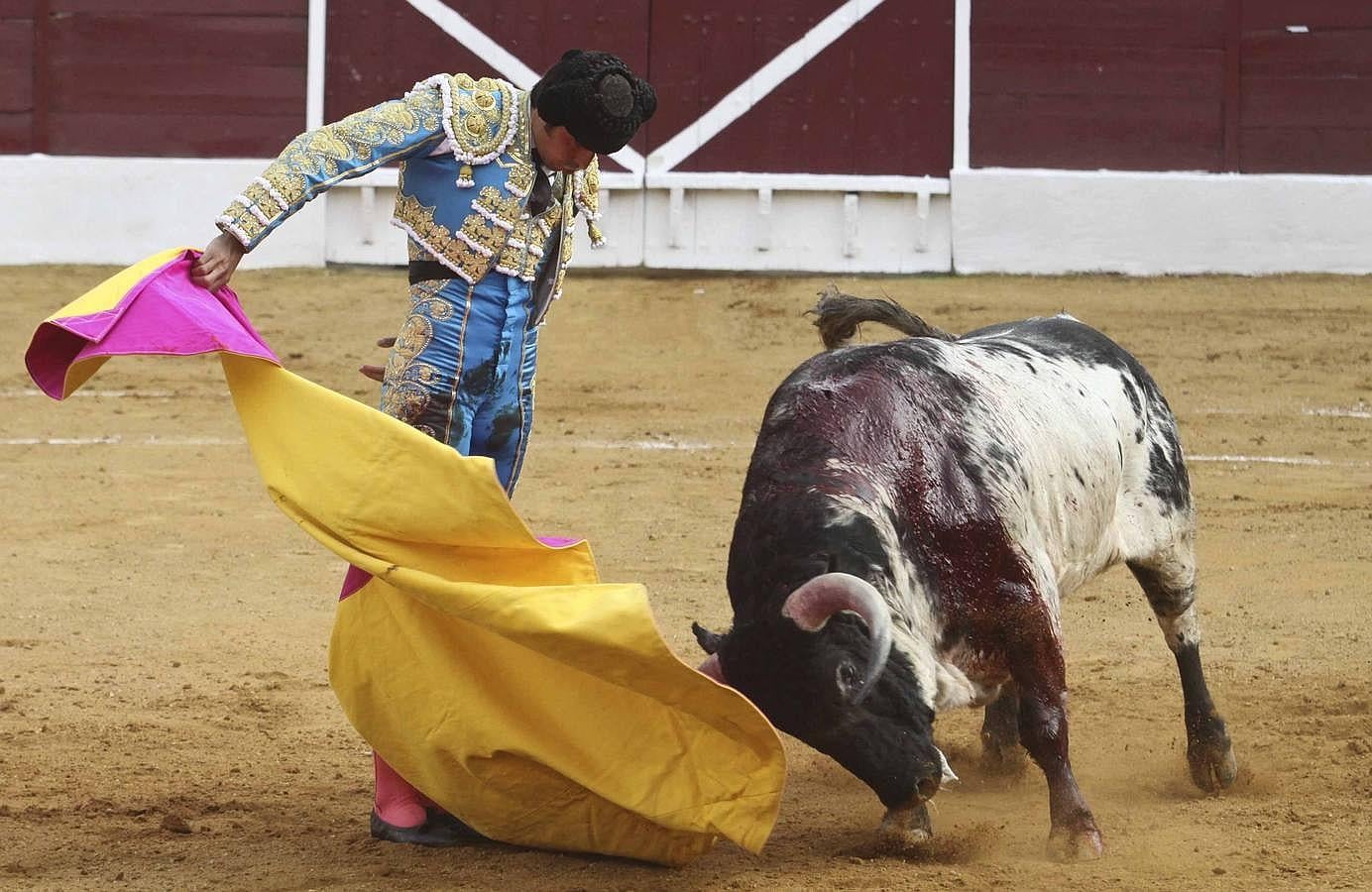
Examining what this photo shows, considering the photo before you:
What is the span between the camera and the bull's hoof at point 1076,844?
277 cm

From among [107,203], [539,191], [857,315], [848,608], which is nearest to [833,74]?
[107,203]

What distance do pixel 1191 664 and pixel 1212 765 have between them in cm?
21

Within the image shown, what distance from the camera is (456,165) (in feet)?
9.35

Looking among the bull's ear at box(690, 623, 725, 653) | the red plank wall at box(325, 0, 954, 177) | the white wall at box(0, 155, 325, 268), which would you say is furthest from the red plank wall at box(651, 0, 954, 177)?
the bull's ear at box(690, 623, 725, 653)

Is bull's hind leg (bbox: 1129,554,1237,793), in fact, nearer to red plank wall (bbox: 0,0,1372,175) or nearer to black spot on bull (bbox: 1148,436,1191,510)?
black spot on bull (bbox: 1148,436,1191,510)

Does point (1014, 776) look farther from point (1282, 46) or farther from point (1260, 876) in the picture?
point (1282, 46)

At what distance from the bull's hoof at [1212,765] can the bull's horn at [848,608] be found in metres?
1.11

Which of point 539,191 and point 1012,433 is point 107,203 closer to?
point 539,191

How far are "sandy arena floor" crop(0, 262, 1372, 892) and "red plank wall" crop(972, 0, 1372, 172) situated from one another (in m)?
0.69

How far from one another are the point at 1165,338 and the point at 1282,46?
2041 millimetres

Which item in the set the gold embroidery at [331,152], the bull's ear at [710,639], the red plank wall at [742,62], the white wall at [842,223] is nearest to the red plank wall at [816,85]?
the red plank wall at [742,62]

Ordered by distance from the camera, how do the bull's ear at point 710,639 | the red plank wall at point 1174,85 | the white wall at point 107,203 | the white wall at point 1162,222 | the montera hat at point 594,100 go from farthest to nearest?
1. the white wall at point 107,203
2. the red plank wall at point 1174,85
3. the white wall at point 1162,222
4. the montera hat at point 594,100
5. the bull's ear at point 710,639

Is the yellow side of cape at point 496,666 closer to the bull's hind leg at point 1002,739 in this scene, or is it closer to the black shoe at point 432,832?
the black shoe at point 432,832

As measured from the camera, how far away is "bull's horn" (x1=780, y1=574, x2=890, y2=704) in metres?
2.42
